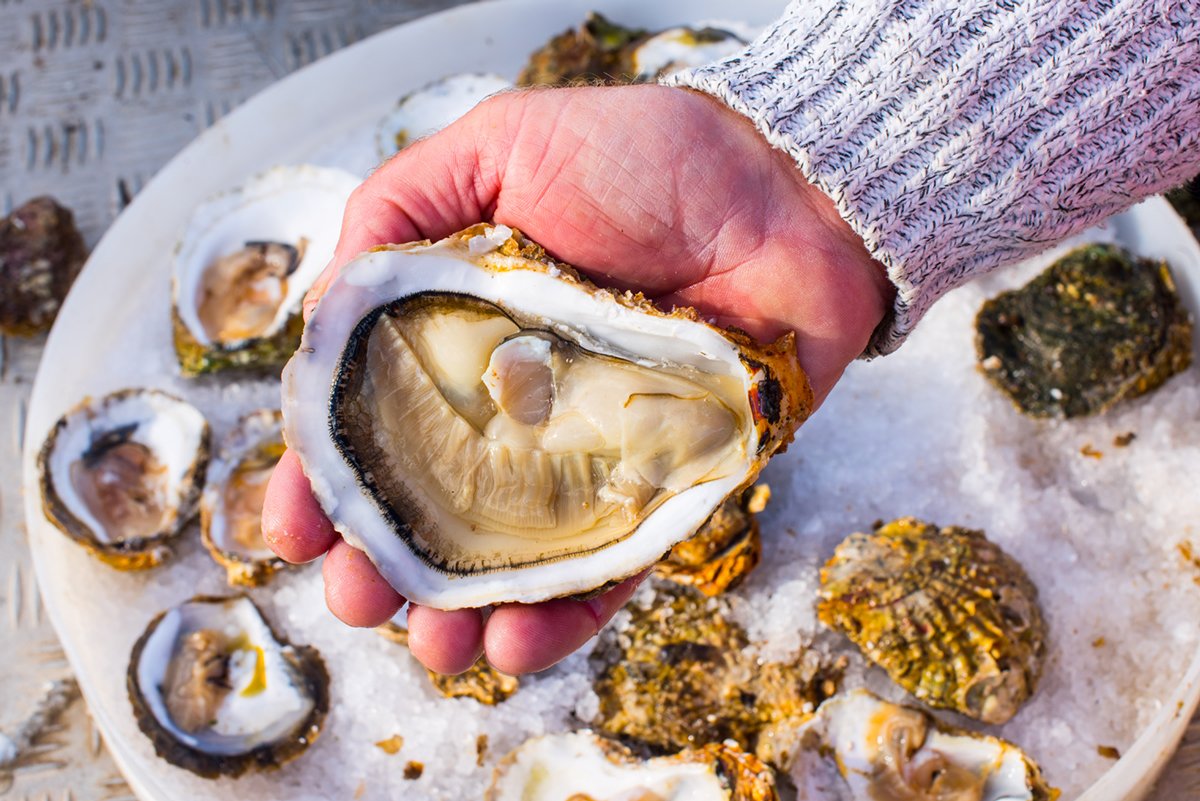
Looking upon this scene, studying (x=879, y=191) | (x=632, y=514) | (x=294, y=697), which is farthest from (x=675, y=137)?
(x=294, y=697)

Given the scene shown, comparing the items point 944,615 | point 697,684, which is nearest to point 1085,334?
point 944,615

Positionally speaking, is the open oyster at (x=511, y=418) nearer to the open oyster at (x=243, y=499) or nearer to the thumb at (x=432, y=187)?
the thumb at (x=432, y=187)

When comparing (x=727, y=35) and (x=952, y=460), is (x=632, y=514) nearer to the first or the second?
(x=952, y=460)

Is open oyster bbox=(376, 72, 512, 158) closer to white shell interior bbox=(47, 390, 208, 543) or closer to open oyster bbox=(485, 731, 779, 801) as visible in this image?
white shell interior bbox=(47, 390, 208, 543)

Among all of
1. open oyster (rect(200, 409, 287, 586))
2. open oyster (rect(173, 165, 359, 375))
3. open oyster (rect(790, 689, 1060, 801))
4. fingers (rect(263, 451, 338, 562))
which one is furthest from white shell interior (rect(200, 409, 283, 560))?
Result: open oyster (rect(790, 689, 1060, 801))

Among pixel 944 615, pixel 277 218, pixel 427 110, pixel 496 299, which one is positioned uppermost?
pixel 496 299

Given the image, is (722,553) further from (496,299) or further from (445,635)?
(496,299)

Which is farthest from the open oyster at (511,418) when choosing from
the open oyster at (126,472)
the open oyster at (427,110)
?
the open oyster at (427,110)

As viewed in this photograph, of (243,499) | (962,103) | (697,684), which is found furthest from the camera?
(243,499)
